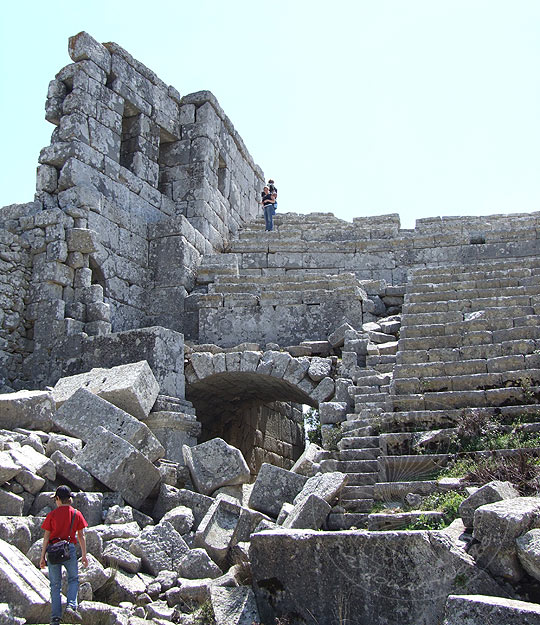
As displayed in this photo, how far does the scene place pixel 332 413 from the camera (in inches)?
388

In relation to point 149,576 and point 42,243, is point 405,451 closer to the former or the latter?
point 149,576

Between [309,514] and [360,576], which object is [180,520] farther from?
[360,576]

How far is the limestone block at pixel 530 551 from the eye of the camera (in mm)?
4680

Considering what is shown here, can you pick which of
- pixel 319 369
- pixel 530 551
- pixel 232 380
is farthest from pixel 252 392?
pixel 530 551

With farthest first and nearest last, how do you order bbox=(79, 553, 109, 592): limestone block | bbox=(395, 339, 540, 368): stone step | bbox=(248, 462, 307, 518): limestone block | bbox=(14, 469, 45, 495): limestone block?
bbox=(395, 339, 540, 368): stone step < bbox=(248, 462, 307, 518): limestone block < bbox=(14, 469, 45, 495): limestone block < bbox=(79, 553, 109, 592): limestone block

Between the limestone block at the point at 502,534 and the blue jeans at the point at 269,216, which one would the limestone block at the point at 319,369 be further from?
the blue jeans at the point at 269,216

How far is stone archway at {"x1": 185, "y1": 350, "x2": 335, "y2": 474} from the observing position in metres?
10.8

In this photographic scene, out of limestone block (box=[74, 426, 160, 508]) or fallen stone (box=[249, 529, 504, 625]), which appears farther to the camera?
limestone block (box=[74, 426, 160, 508])

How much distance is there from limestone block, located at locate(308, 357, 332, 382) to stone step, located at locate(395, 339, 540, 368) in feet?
3.92

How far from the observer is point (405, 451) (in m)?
8.23

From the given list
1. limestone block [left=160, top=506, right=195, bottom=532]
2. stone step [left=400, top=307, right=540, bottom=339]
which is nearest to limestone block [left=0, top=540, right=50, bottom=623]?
limestone block [left=160, top=506, right=195, bottom=532]

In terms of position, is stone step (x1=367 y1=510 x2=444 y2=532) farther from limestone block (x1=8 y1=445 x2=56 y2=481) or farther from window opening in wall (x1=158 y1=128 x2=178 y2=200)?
window opening in wall (x1=158 y1=128 x2=178 y2=200)

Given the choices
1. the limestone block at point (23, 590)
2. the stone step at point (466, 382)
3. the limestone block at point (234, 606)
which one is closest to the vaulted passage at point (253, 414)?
the stone step at point (466, 382)

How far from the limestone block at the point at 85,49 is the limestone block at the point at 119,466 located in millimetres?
7781
